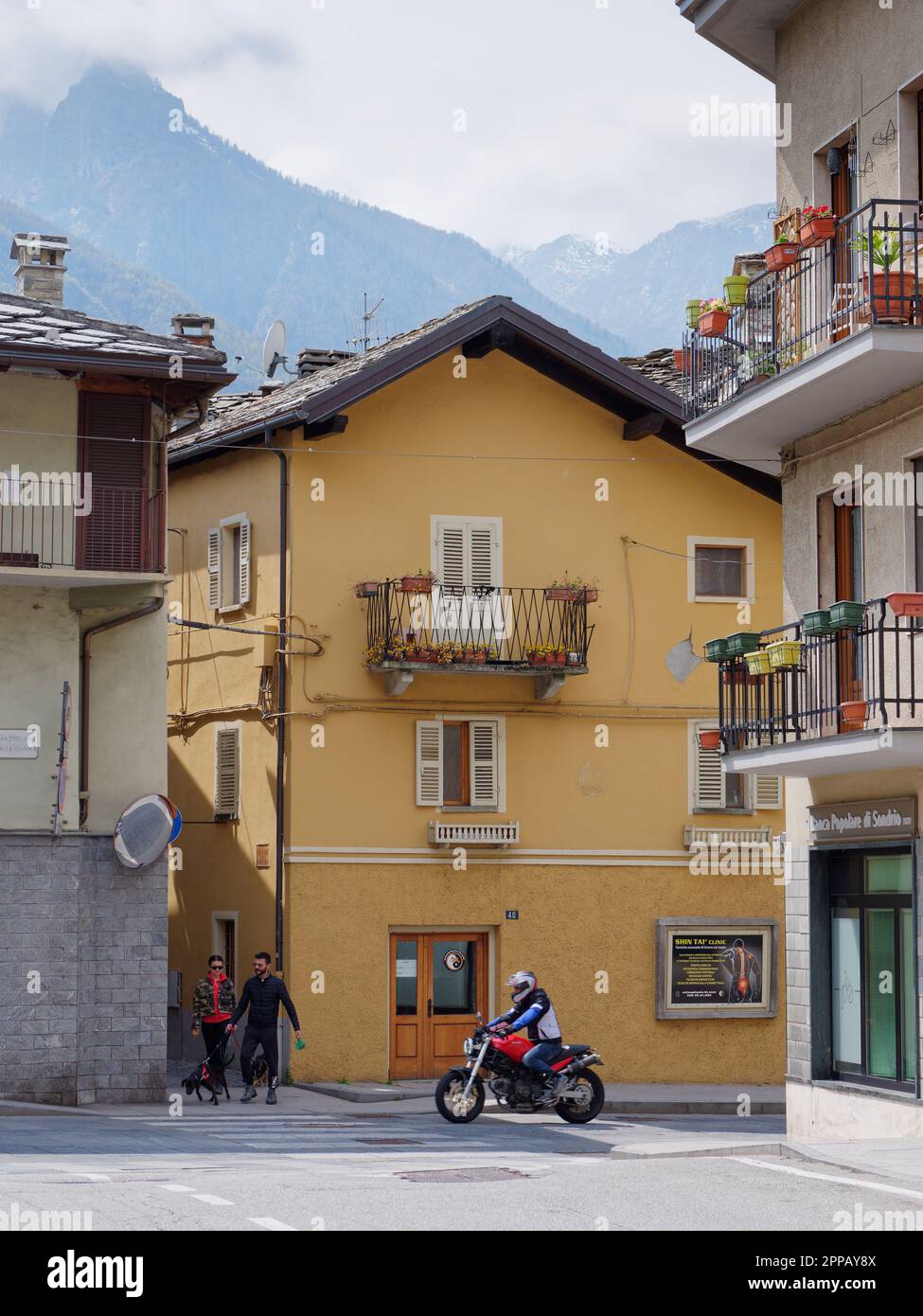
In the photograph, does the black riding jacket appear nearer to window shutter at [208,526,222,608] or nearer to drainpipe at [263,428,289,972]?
drainpipe at [263,428,289,972]

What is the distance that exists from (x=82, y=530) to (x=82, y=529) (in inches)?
0.4

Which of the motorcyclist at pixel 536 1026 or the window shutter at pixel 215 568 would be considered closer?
the motorcyclist at pixel 536 1026

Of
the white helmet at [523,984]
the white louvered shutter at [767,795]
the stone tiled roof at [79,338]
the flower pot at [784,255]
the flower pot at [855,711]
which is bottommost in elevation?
the white helmet at [523,984]

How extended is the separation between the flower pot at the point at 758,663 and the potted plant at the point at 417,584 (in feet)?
29.4

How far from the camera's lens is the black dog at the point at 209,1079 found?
79.7 ft

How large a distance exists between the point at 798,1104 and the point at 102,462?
11.2m

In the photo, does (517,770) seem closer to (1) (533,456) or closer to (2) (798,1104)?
(1) (533,456)

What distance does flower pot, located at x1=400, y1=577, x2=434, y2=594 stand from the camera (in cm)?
2741

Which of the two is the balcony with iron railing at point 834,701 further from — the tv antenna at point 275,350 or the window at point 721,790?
the tv antenna at point 275,350

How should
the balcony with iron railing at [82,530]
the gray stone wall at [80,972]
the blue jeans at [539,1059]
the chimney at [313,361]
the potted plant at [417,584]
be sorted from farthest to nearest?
the chimney at [313,361] < the potted plant at [417,584] < the balcony with iron railing at [82,530] < the gray stone wall at [80,972] < the blue jeans at [539,1059]

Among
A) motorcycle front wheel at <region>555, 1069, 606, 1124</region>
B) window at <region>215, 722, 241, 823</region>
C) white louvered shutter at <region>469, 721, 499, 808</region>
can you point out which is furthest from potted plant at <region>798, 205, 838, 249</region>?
window at <region>215, 722, 241, 823</region>

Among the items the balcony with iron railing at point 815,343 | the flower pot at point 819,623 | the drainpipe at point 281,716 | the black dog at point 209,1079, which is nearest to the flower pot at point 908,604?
the flower pot at point 819,623

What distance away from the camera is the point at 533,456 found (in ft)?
97.1

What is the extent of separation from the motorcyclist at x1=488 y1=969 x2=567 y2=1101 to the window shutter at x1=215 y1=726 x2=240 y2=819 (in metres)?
9.26
